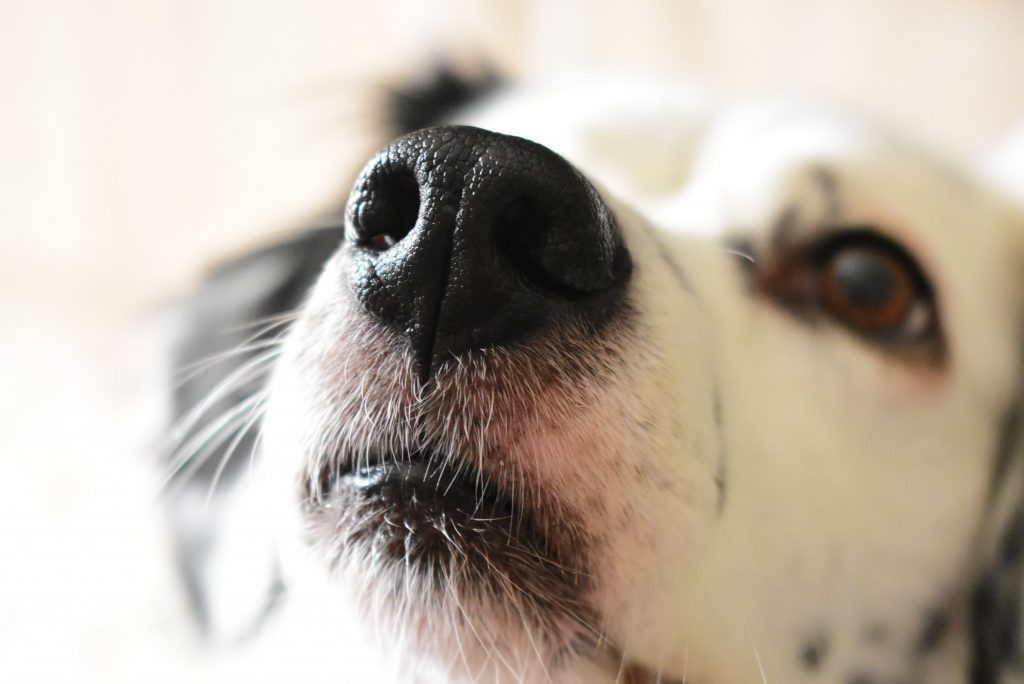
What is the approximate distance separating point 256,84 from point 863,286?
1.99 meters

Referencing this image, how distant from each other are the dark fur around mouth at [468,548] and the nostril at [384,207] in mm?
159

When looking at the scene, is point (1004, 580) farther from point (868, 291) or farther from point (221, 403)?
point (221, 403)

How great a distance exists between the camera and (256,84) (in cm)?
240

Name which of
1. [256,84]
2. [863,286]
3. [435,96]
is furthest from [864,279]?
[256,84]

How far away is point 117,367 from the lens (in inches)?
63.2

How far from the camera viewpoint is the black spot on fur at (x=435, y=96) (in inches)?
63.0

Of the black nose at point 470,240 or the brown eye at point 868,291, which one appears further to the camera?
the brown eye at point 868,291

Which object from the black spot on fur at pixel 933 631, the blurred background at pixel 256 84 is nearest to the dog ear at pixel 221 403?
the blurred background at pixel 256 84

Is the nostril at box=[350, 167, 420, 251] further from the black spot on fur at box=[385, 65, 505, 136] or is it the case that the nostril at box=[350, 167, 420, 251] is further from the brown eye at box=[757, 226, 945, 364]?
the black spot on fur at box=[385, 65, 505, 136]

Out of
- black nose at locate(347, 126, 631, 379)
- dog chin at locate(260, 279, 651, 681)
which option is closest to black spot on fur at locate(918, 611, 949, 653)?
dog chin at locate(260, 279, 651, 681)

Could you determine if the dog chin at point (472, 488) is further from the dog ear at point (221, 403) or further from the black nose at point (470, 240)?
the dog ear at point (221, 403)

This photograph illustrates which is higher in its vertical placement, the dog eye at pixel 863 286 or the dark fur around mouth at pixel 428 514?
the dog eye at pixel 863 286

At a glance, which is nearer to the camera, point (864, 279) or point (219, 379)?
point (864, 279)

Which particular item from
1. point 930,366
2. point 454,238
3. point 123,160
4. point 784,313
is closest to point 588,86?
point 784,313
